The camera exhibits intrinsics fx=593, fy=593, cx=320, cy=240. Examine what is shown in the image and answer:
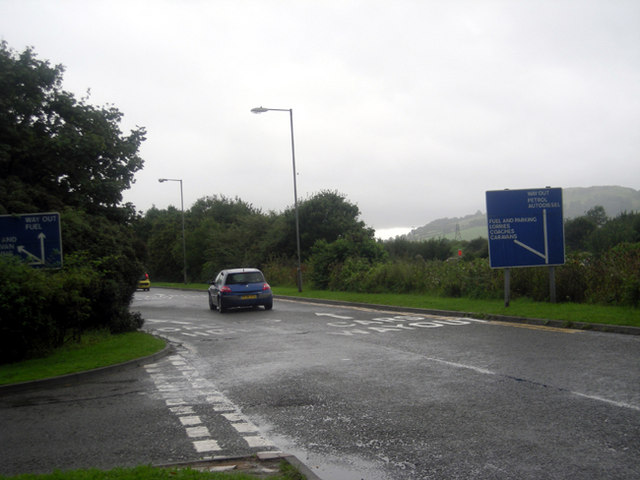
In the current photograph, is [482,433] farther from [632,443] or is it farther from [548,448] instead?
[632,443]

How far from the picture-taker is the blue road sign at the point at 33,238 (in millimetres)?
13289

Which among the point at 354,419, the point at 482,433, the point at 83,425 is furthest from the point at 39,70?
the point at 482,433

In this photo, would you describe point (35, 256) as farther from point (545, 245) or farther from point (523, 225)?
point (545, 245)

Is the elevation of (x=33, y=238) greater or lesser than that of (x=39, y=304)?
greater

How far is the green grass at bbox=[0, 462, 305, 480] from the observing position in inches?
180

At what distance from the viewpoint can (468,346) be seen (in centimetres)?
1164

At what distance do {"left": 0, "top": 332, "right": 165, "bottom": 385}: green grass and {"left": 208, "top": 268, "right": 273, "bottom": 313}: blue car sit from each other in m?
7.41

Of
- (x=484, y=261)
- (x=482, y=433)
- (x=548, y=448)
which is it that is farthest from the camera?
(x=484, y=261)

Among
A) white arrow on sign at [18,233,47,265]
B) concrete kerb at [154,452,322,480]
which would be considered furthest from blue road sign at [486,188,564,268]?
concrete kerb at [154,452,322,480]

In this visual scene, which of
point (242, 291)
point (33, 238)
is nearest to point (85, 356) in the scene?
point (33, 238)

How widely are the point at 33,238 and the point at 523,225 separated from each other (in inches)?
536

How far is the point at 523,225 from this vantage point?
18219 mm

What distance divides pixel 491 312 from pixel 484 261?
5.95 meters

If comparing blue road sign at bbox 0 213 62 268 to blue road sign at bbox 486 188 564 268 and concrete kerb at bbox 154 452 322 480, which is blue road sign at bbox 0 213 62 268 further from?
blue road sign at bbox 486 188 564 268
